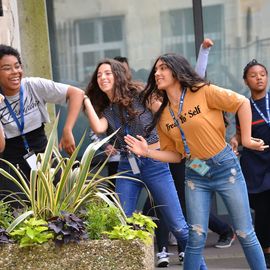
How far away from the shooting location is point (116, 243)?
4.75m

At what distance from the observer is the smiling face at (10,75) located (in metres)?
6.09

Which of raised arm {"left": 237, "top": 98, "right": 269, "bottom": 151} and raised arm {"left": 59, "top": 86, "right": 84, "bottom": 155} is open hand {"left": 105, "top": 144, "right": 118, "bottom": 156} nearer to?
raised arm {"left": 59, "top": 86, "right": 84, "bottom": 155}

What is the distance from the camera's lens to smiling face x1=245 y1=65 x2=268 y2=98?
712 cm

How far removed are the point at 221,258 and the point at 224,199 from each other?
2206mm

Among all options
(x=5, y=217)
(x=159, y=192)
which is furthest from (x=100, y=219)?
(x=159, y=192)

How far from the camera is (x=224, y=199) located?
18.6 ft

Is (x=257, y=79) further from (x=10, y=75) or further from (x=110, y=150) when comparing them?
(x=10, y=75)

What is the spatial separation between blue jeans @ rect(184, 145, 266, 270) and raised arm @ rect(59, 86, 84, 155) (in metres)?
0.91

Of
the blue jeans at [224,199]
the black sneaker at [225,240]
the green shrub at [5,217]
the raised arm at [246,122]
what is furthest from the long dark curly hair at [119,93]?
the black sneaker at [225,240]

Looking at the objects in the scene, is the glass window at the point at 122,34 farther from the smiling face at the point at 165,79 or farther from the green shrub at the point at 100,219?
the green shrub at the point at 100,219

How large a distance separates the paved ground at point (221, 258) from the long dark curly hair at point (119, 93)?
1653 millimetres

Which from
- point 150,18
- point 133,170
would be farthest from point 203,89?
point 150,18

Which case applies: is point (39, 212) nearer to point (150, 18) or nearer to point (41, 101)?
point (41, 101)

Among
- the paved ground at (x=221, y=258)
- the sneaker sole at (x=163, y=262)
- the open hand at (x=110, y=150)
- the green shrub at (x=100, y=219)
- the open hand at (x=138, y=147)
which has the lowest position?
the paved ground at (x=221, y=258)
